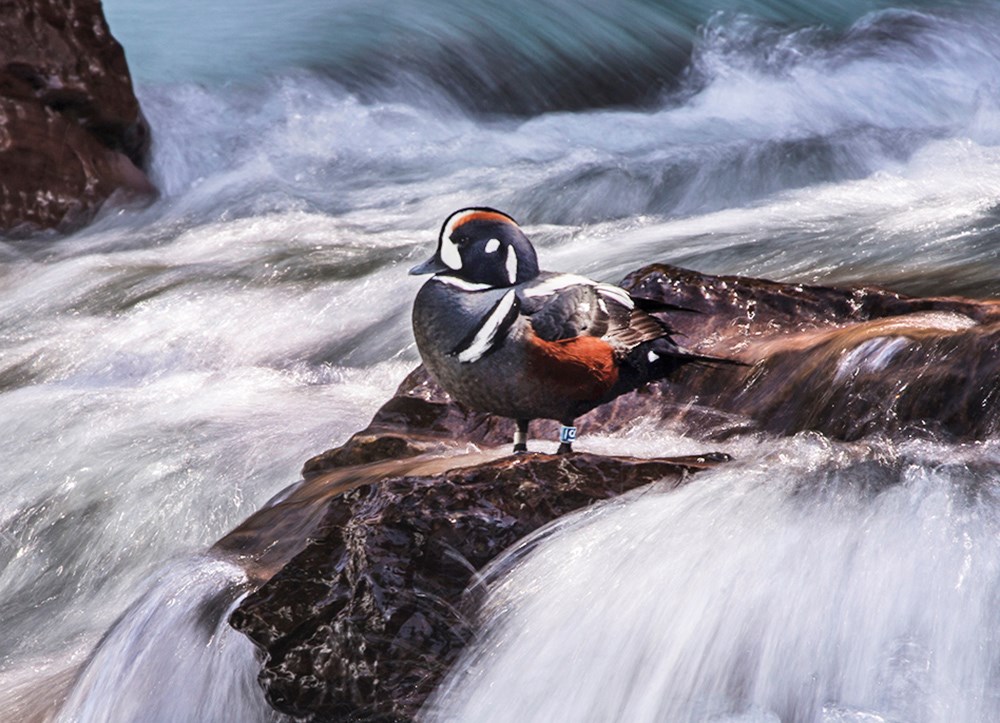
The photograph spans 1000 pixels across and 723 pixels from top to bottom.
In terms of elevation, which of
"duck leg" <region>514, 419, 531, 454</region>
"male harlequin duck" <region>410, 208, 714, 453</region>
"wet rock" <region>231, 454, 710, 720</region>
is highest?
"male harlequin duck" <region>410, 208, 714, 453</region>

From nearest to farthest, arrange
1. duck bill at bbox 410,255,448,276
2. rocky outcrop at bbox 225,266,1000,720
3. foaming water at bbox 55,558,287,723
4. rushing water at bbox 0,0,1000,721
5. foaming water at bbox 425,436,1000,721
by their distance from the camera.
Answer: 1. foaming water at bbox 425,436,1000,721
2. rushing water at bbox 0,0,1000,721
3. rocky outcrop at bbox 225,266,1000,720
4. duck bill at bbox 410,255,448,276
5. foaming water at bbox 55,558,287,723

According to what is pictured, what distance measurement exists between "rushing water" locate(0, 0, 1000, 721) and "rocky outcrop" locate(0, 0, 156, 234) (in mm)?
271

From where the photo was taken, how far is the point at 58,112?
9.00 metres

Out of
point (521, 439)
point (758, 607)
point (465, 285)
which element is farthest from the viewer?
point (521, 439)

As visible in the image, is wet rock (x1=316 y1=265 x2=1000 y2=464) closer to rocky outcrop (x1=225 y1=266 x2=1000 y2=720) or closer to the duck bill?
rocky outcrop (x1=225 y1=266 x2=1000 y2=720)

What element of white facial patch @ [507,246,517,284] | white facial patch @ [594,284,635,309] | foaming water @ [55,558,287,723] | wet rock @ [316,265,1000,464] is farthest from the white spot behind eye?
foaming water @ [55,558,287,723]

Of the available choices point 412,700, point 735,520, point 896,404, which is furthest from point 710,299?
point 412,700

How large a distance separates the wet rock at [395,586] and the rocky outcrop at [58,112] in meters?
6.11

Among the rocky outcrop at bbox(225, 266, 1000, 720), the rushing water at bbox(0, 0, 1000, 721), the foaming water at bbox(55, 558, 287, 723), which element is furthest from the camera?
the foaming water at bbox(55, 558, 287, 723)

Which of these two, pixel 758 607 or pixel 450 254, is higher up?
pixel 450 254

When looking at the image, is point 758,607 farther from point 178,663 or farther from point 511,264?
point 178,663

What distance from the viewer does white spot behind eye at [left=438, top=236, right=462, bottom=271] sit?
3.28 metres

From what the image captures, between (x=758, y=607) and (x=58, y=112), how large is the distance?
7.03 meters

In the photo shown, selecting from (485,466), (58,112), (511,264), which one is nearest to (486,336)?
(511,264)
